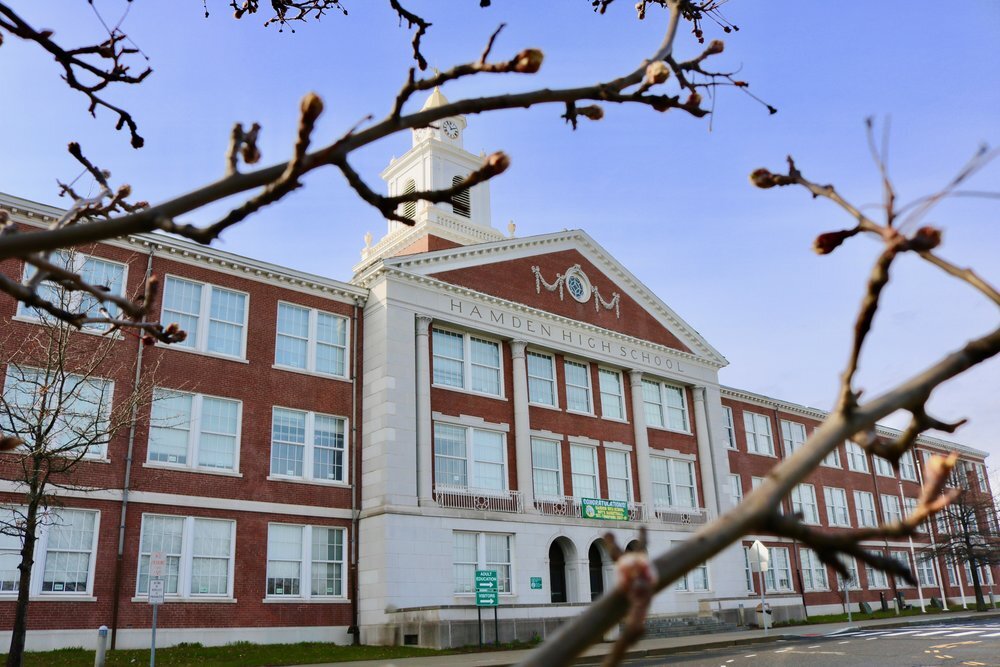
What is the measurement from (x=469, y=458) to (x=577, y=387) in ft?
22.1

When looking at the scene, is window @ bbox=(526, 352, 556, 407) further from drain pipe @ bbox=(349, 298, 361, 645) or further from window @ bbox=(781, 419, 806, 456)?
window @ bbox=(781, 419, 806, 456)

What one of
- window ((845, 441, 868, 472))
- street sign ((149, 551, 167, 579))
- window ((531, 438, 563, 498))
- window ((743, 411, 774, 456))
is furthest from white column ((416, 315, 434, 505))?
window ((845, 441, 868, 472))

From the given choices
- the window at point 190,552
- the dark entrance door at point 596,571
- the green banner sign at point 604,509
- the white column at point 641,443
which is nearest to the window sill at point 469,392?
the green banner sign at point 604,509

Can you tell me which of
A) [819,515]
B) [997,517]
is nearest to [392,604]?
[819,515]

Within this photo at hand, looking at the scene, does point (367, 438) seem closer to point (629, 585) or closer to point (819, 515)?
point (629, 585)

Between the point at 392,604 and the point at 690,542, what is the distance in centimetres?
2515

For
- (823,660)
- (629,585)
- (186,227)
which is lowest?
(823,660)

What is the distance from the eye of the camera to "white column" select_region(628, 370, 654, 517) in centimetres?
3491

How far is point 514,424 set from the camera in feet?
103

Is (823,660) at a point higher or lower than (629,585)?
lower

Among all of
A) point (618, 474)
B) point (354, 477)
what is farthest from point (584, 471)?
point (354, 477)

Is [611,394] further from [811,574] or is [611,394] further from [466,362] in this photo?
[811,574]

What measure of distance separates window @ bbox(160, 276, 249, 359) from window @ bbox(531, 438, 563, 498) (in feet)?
37.8

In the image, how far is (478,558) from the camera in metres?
28.6
